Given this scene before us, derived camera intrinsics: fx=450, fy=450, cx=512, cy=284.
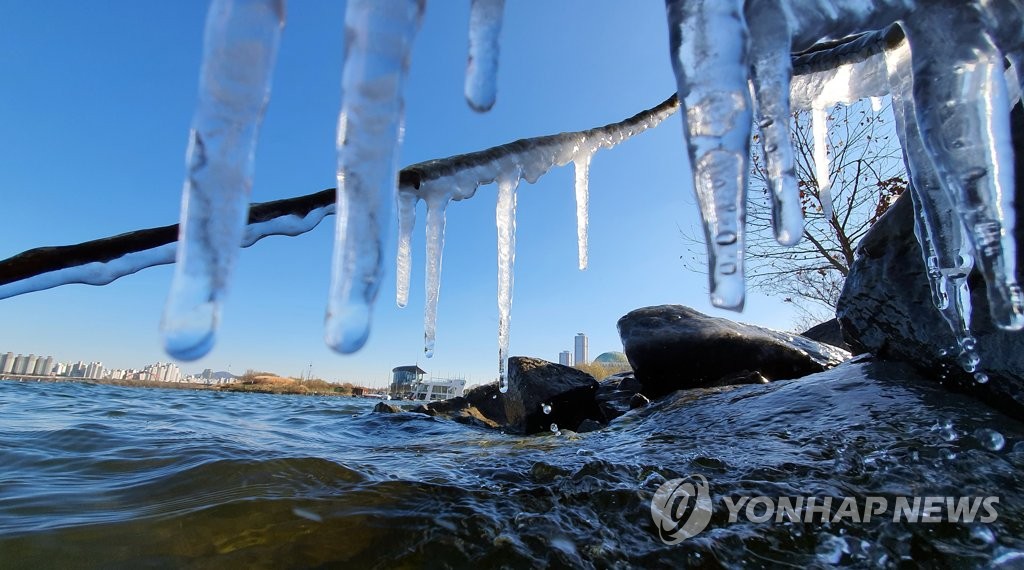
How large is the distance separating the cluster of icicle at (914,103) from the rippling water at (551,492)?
2.92ft

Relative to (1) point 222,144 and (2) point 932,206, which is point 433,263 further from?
(2) point 932,206

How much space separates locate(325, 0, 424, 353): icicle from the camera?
1333 mm

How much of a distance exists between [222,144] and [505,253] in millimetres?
2543

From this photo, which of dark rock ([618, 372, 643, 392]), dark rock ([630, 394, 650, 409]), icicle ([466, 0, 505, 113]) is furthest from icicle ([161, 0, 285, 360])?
dark rock ([618, 372, 643, 392])

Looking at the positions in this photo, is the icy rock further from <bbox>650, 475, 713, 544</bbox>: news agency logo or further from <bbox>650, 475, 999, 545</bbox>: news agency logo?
<bbox>650, 475, 713, 544</bbox>: news agency logo

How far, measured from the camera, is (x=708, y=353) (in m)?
6.18

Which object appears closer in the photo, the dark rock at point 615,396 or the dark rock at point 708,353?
the dark rock at point 708,353

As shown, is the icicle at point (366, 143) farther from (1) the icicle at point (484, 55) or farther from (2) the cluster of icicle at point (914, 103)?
(2) the cluster of icicle at point (914, 103)

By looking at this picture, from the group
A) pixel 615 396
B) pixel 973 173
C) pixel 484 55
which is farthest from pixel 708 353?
pixel 484 55

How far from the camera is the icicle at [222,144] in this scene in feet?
3.92

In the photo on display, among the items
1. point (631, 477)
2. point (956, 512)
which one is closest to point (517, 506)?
point (631, 477)

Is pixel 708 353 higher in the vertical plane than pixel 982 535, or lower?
higher

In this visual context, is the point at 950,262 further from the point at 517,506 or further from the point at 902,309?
the point at 517,506

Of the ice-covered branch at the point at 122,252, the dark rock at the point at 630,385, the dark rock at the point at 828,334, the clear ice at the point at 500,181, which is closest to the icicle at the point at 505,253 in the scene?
the clear ice at the point at 500,181
